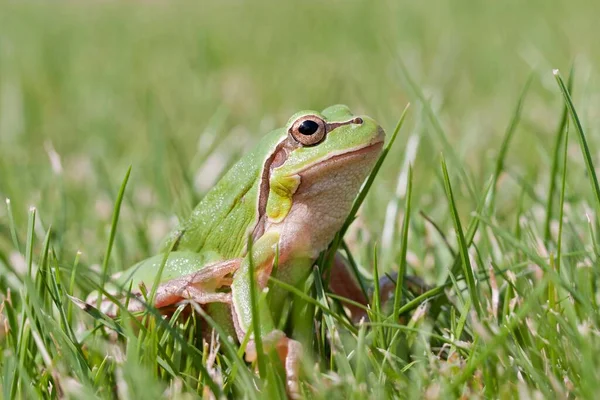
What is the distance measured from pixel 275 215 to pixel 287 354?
1.87 ft

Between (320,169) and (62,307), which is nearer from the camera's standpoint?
(62,307)

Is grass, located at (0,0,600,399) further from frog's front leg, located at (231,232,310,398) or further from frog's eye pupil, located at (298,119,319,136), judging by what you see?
frog's eye pupil, located at (298,119,319,136)

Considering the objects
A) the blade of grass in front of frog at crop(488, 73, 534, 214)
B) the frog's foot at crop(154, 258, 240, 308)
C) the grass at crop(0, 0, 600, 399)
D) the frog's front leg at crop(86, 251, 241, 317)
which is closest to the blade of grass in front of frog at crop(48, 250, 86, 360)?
the grass at crop(0, 0, 600, 399)

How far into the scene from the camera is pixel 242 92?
21.4 ft

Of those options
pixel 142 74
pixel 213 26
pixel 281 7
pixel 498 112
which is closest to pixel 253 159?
pixel 498 112

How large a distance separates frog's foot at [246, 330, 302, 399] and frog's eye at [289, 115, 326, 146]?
2.21ft

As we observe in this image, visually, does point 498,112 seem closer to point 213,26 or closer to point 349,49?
point 349,49

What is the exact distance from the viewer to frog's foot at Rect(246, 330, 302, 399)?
6.53 feet

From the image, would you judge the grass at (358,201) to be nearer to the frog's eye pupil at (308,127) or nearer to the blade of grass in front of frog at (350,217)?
the blade of grass in front of frog at (350,217)

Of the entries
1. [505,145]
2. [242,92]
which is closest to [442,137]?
[505,145]

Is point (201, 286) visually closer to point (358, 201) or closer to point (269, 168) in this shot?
point (269, 168)

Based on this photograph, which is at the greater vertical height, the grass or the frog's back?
the frog's back

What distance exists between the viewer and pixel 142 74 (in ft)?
24.3

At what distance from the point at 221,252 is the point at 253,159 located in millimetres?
321
